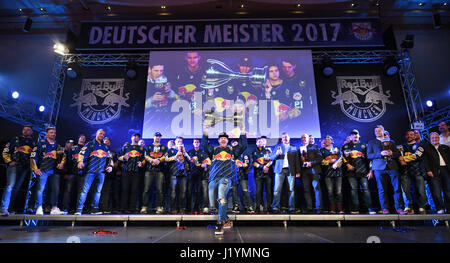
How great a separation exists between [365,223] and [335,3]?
7.31 metres

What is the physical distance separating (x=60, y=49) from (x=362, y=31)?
9801mm

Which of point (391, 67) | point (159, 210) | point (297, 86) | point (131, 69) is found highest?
point (131, 69)

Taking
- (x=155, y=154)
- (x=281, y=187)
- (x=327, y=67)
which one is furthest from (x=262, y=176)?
(x=327, y=67)

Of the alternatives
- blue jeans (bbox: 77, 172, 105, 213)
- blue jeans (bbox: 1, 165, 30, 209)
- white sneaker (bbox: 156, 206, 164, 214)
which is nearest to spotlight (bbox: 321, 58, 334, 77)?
white sneaker (bbox: 156, 206, 164, 214)

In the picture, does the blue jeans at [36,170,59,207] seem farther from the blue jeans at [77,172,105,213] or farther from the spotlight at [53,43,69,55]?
the spotlight at [53,43,69,55]

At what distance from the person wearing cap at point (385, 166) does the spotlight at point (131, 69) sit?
707cm

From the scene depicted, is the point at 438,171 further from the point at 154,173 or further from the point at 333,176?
the point at 154,173

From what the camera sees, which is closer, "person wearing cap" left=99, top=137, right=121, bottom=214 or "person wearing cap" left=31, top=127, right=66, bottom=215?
"person wearing cap" left=31, top=127, right=66, bottom=215

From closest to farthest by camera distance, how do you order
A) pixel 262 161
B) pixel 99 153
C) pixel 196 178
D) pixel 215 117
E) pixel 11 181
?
1. pixel 11 181
2. pixel 99 153
3. pixel 262 161
4. pixel 196 178
5. pixel 215 117

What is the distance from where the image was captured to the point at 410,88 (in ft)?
24.1

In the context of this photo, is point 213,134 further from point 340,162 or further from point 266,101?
point 340,162

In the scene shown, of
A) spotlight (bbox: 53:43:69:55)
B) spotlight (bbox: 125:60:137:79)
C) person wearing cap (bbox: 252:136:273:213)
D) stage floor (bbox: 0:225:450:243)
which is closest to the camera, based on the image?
stage floor (bbox: 0:225:450:243)

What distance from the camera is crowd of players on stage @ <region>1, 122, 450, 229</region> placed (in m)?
5.11

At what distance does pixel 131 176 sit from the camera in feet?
18.6
